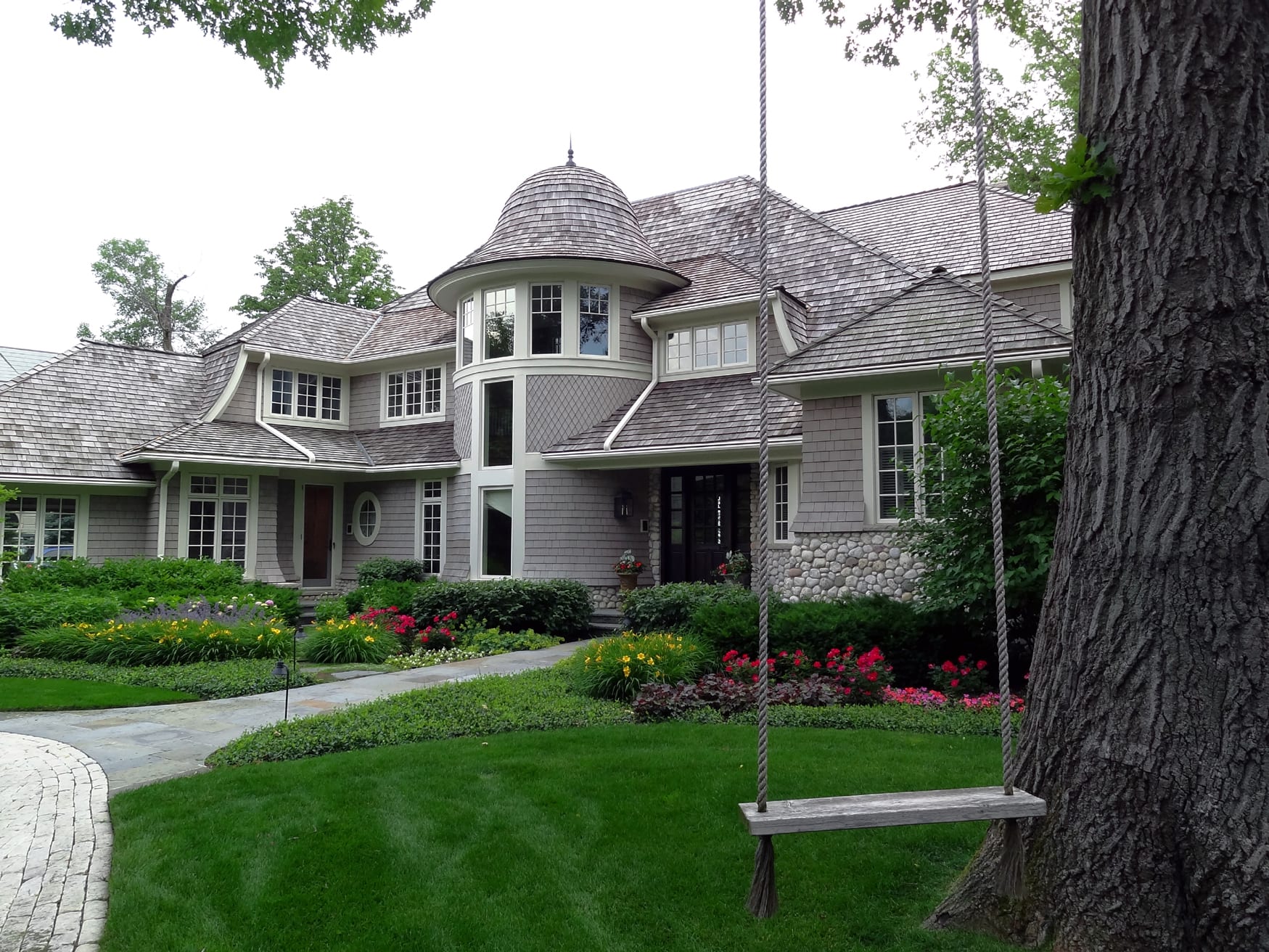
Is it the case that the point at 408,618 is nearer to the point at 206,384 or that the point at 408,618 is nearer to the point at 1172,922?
the point at 206,384

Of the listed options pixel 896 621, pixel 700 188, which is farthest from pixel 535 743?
pixel 700 188

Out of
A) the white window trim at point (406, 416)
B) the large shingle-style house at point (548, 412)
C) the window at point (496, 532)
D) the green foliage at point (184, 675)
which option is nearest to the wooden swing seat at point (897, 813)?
the green foliage at point (184, 675)

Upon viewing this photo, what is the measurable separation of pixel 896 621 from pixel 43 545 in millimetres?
15360

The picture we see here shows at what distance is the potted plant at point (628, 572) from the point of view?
15.6 metres

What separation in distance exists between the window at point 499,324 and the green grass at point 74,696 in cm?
865

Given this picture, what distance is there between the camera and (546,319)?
16297 mm

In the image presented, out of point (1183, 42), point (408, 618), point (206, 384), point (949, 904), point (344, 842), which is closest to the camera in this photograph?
point (1183, 42)

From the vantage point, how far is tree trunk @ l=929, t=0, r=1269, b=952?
3.02 metres

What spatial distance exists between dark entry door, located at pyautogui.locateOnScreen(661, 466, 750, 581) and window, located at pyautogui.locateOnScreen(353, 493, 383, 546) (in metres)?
6.73

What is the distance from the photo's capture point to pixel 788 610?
9734 millimetres

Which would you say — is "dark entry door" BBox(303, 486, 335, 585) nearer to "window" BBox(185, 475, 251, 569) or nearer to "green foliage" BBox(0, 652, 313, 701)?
"window" BBox(185, 475, 251, 569)

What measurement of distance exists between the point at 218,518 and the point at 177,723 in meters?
10.6

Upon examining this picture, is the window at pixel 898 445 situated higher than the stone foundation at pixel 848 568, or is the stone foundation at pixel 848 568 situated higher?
the window at pixel 898 445

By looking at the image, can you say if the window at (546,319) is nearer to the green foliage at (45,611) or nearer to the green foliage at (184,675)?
the green foliage at (184,675)
